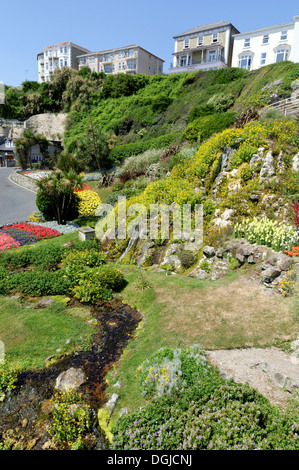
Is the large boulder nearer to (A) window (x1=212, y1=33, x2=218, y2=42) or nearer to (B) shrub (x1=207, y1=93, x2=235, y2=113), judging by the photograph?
(B) shrub (x1=207, y1=93, x2=235, y2=113)

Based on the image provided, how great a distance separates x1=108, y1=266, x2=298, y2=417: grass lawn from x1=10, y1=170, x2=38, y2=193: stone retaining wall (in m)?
27.8

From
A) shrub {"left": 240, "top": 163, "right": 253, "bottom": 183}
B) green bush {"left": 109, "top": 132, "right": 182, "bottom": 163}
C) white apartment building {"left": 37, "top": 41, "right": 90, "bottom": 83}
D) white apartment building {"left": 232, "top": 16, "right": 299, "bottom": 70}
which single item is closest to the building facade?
white apartment building {"left": 37, "top": 41, "right": 90, "bottom": 83}

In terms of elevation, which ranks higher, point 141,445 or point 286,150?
point 286,150

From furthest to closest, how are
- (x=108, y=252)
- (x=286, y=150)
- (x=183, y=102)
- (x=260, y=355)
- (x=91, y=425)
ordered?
(x=183, y=102), (x=108, y=252), (x=286, y=150), (x=260, y=355), (x=91, y=425)

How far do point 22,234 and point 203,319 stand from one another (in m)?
14.3

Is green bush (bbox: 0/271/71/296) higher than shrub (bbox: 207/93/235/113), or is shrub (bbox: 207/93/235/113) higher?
shrub (bbox: 207/93/235/113)

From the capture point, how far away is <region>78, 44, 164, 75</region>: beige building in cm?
7012

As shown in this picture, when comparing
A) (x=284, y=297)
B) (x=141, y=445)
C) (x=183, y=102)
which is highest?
→ (x=183, y=102)

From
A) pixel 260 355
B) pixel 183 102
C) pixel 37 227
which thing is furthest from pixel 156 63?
pixel 260 355

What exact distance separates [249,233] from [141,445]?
8971 mm

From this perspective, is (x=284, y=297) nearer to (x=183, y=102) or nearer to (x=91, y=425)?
(x=91, y=425)

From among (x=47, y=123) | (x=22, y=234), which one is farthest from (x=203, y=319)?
(x=47, y=123)

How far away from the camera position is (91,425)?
5.79m

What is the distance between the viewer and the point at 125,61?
235ft
